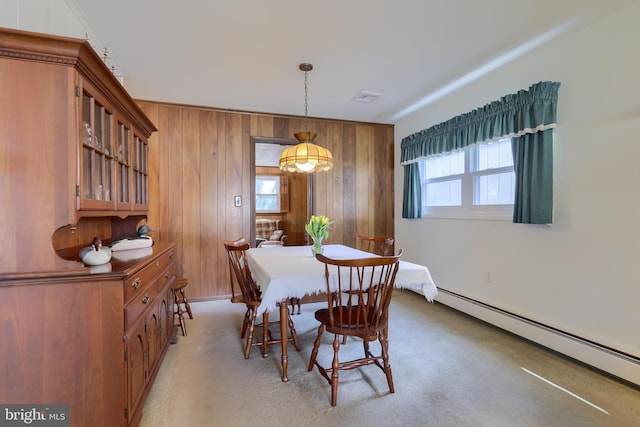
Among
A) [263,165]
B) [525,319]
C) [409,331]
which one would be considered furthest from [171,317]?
[263,165]

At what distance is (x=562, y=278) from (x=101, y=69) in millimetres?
3401

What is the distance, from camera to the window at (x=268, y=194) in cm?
713

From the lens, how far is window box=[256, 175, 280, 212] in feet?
23.4

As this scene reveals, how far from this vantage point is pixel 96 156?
167cm

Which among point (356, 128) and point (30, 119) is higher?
point (356, 128)

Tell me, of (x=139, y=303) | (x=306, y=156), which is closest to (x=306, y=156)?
(x=306, y=156)

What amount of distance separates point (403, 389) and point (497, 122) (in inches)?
95.2

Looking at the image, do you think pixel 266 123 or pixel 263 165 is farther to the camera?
pixel 263 165

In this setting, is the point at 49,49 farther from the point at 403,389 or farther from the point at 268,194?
the point at 268,194

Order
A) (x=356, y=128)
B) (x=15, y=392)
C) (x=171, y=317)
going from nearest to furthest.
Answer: (x=15, y=392) < (x=171, y=317) < (x=356, y=128)

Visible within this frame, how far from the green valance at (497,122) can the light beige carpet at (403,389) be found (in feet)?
6.06

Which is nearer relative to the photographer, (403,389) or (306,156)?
(403,389)

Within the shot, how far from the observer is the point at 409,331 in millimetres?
2844

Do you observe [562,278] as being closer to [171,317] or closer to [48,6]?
[171,317]
